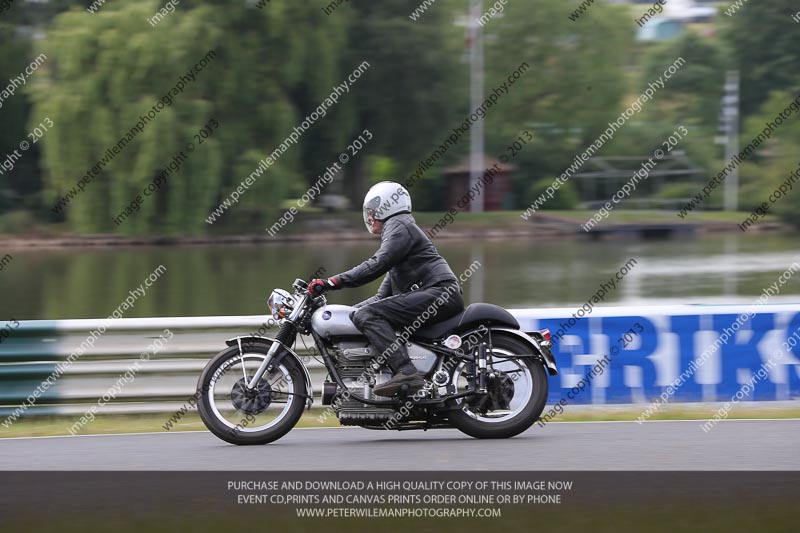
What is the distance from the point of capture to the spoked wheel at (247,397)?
24.2ft

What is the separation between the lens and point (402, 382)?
7324 millimetres

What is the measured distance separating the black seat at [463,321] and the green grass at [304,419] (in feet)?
4.97

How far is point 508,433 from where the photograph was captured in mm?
7484

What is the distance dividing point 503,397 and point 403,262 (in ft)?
3.77

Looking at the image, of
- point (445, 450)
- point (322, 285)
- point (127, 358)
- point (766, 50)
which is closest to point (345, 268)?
point (127, 358)

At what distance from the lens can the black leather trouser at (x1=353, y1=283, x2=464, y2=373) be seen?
735cm

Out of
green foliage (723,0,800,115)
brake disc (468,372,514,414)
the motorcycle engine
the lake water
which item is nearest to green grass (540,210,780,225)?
the lake water

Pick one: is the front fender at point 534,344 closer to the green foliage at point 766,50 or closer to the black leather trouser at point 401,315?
the black leather trouser at point 401,315

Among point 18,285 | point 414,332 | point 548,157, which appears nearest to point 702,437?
point 414,332

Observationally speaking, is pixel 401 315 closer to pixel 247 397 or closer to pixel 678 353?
pixel 247 397

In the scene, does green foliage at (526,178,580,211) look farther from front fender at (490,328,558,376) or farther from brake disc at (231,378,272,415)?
brake disc at (231,378,272,415)

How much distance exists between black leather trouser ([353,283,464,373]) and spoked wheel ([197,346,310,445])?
0.58 metres
